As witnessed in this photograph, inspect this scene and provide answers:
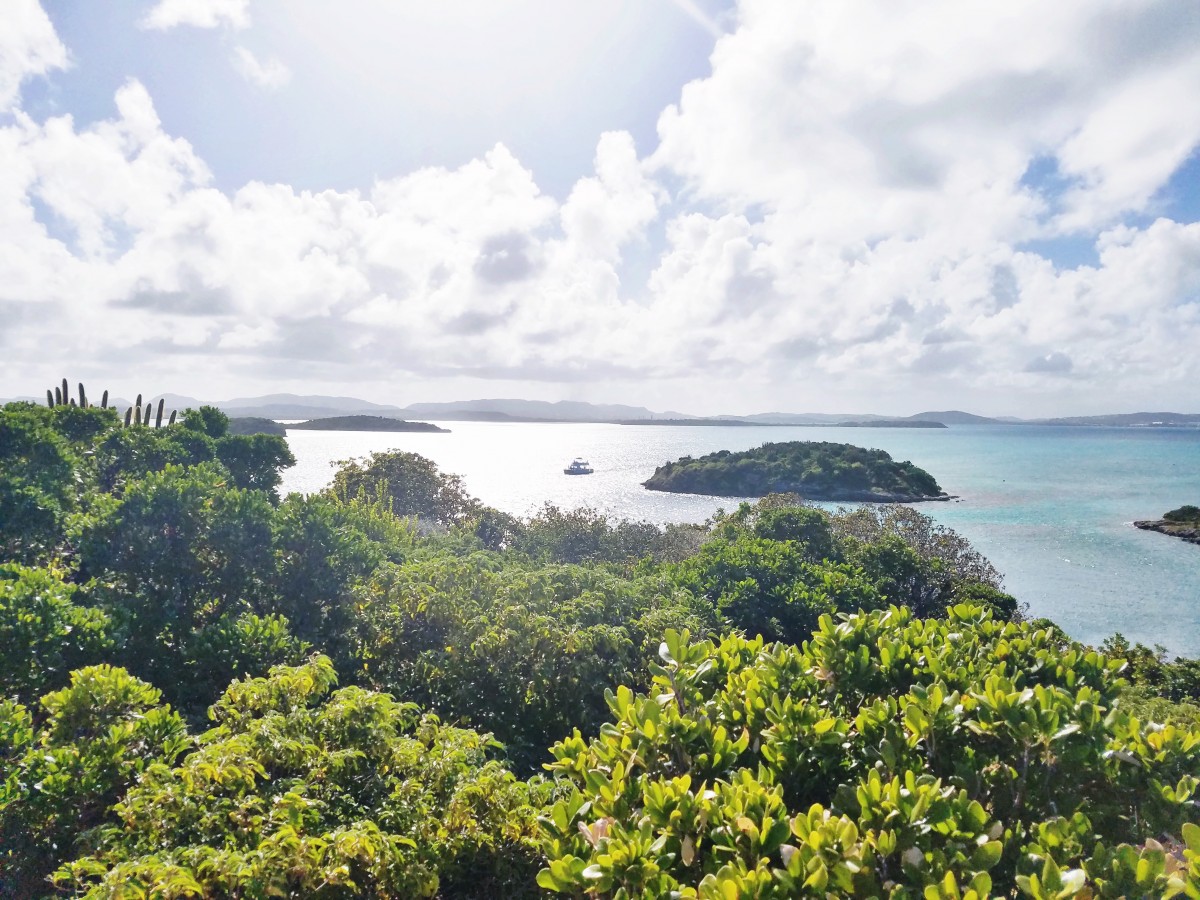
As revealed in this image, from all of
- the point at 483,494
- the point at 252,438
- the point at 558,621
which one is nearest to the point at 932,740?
the point at 558,621

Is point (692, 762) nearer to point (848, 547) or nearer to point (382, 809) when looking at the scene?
point (382, 809)

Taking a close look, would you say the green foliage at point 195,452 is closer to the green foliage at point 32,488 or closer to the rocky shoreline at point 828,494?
Answer: the green foliage at point 32,488

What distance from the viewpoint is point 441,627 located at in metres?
8.09

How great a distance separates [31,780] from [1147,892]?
5740 millimetres

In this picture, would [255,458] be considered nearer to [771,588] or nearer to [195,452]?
[195,452]

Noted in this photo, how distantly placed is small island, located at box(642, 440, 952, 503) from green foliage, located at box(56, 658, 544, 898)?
67.6 metres

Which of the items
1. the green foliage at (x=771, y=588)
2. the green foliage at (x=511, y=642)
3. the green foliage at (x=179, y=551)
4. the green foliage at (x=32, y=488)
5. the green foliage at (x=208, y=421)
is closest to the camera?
the green foliage at (x=511, y=642)

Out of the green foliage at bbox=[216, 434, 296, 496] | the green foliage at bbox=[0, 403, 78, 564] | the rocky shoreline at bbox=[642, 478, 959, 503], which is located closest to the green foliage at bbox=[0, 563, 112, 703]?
the green foliage at bbox=[0, 403, 78, 564]

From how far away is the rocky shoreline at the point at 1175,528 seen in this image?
46031mm

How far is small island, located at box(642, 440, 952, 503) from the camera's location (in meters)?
71.6

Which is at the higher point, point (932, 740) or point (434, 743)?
point (932, 740)

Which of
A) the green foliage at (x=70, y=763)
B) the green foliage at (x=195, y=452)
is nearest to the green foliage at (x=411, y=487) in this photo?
the green foliage at (x=195, y=452)

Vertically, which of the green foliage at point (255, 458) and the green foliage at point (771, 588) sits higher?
the green foliage at point (255, 458)

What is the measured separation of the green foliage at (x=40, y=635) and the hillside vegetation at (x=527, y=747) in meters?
0.03
